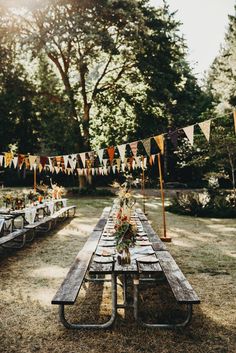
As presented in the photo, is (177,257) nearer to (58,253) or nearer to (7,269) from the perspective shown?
(58,253)

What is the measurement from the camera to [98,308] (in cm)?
428

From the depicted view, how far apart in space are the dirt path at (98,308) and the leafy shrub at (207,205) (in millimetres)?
4792

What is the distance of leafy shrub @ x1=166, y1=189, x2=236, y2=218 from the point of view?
12995mm

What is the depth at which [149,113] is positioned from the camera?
849 inches

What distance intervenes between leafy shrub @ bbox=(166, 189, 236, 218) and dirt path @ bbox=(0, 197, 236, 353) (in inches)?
189

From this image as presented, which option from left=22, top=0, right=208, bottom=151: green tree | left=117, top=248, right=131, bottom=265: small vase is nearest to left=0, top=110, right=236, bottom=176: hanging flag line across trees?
left=117, top=248, right=131, bottom=265: small vase

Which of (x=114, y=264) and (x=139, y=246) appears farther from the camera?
(x=139, y=246)

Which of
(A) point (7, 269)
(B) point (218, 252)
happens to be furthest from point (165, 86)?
(A) point (7, 269)

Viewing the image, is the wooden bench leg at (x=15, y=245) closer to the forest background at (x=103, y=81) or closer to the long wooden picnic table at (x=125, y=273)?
the long wooden picnic table at (x=125, y=273)

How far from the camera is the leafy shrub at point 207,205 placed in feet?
42.6

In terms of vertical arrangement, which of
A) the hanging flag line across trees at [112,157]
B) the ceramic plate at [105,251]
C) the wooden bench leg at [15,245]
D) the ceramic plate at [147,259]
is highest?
the hanging flag line across trees at [112,157]

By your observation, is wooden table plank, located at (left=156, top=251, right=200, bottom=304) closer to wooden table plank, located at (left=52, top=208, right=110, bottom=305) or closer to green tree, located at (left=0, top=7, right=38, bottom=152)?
wooden table plank, located at (left=52, top=208, right=110, bottom=305)

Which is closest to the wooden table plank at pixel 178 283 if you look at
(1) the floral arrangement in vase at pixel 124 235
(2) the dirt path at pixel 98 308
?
(2) the dirt path at pixel 98 308

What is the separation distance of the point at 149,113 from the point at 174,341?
19097 millimetres
